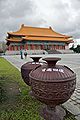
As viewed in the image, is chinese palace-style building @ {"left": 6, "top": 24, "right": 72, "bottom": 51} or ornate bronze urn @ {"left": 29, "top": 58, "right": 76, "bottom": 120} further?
chinese palace-style building @ {"left": 6, "top": 24, "right": 72, "bottom": 51}

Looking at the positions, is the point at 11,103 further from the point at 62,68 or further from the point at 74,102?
the point at 62,68

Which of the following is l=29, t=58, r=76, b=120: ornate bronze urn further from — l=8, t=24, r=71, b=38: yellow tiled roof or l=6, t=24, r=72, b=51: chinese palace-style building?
l=8, t=24, r=71, b=38: yellow tiled roof

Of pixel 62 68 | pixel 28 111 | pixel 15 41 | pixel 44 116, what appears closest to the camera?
pixel 62 68

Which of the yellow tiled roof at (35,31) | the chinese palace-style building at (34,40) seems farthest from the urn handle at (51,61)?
the yellow tiled roof at (35,31)

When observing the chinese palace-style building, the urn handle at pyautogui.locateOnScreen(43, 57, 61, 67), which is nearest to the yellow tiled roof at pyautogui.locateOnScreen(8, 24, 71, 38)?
the chinese palace-style building

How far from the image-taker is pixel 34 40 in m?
49.7

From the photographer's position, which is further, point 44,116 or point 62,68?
point 44,116

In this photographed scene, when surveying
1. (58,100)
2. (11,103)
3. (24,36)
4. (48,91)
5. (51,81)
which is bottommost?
(11,103)

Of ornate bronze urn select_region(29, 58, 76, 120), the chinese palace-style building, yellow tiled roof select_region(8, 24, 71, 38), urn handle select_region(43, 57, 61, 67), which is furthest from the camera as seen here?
yellow tiled roof select_region(8, 24, 71, 38)

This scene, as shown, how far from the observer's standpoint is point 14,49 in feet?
163

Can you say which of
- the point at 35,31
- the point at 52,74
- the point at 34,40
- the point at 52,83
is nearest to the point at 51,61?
the point at 52,74

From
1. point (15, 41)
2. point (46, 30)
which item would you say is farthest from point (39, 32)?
point (15, 41)

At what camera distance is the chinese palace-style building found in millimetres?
49500

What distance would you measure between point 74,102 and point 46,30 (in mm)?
54363
